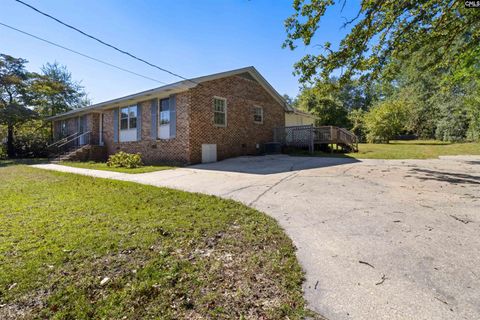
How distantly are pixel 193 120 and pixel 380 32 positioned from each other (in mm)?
7729

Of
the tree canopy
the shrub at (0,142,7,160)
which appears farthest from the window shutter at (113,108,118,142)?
the shrub at (0,142,7,160)

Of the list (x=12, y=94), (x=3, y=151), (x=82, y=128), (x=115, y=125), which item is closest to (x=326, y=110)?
(x=115, y=125)

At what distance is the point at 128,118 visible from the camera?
14.3m

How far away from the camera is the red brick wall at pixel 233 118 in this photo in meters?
11.4

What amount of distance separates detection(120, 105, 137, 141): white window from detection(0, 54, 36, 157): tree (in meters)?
12.7

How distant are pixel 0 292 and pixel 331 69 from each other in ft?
29.4

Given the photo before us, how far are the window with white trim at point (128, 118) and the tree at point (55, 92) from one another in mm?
14946

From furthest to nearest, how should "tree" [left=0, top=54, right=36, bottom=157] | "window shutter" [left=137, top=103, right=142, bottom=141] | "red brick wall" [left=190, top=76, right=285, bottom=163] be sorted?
"tree" [left=0, top=54, right=36, bottom=157] → "window shutter" [left=137, top=103, right=142, bottom=141] → "red brick wall" [left=190, top=76, right=285, bottom=163]

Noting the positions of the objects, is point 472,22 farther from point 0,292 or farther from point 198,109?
point 0,292

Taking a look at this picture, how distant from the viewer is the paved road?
6.16 feet

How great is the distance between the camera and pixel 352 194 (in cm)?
518

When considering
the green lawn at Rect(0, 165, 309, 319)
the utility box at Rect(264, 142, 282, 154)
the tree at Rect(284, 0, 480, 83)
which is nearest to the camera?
the green lawn at Rect(0, 165, 309, 319)

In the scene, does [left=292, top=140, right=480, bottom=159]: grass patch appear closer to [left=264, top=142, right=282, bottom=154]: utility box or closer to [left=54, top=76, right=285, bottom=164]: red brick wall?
[left=264, top=142, right=282, bottom=154]: utility box

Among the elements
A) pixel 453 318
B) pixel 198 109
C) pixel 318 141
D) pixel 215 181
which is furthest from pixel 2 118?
pixel 453 318
